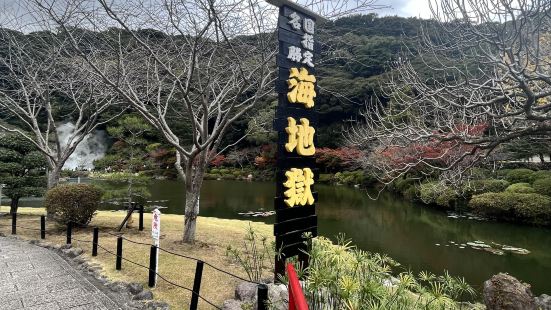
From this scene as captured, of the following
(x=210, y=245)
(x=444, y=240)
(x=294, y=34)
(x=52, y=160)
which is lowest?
(x=444, y=240)

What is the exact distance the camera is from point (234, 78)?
→ 8.59m

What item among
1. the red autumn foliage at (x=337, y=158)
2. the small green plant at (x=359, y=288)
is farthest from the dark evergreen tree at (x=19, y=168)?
the red autumn foliage at (x=337, y=158)

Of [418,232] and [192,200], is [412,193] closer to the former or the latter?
[418,232]

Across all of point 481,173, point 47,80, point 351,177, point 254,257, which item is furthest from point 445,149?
point 351,177

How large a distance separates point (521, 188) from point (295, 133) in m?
14.4

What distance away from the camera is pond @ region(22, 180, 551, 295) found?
29.4 ft

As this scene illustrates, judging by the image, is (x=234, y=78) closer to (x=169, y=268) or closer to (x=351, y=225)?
(x=169, y=268)

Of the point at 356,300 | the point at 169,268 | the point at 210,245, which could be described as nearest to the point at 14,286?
the point at 169,268

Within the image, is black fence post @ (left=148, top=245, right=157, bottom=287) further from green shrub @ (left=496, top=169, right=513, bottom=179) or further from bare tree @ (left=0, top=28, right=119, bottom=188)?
green shrub @ (left=496, top=169, right=513, bottom=179)

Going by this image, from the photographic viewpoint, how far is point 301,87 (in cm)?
459

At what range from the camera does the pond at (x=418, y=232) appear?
8969mm

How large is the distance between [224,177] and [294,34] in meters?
28.2

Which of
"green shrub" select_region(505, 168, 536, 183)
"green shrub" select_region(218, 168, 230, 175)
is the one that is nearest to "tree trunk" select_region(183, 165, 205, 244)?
"green shrub" select_region(505, 168, 536, 183)

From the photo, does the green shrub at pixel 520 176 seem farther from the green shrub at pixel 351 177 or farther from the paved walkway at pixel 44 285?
the paved walkway at pixel 44 285
